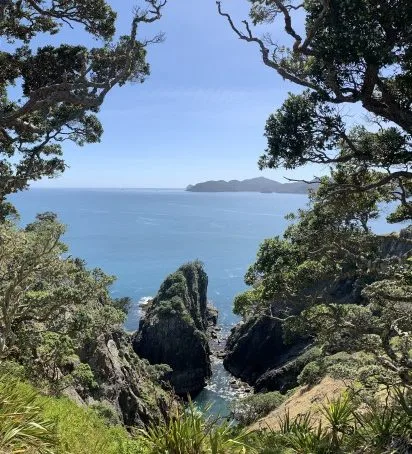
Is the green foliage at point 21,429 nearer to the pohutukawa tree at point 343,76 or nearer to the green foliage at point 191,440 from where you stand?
the green foliage at point 191,440

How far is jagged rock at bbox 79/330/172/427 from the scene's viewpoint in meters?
32.5

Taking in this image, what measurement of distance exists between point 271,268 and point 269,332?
5024cm

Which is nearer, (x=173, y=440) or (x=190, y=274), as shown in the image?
(x=173, y=440)

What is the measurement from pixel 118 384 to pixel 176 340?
34041 millimetres

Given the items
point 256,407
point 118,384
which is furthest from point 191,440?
point 118,384

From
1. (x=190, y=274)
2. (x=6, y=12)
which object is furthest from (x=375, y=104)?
(x=190, y=274)

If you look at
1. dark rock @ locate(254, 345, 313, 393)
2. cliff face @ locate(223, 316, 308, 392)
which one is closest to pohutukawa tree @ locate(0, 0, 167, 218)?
dark rock @ locate(254, 345, 313, 393)

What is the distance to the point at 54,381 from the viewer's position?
23.6 metres

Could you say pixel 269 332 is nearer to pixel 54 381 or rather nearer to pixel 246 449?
pixel 54 381

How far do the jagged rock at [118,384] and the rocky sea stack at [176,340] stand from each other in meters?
20.3

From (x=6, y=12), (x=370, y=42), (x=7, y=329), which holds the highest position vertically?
(x=6, y=12)

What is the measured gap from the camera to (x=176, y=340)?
6875 cm

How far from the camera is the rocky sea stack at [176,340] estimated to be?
64.1 m

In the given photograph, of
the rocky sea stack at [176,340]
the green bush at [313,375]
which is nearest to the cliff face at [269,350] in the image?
the rocky sea stack at [176,340]
